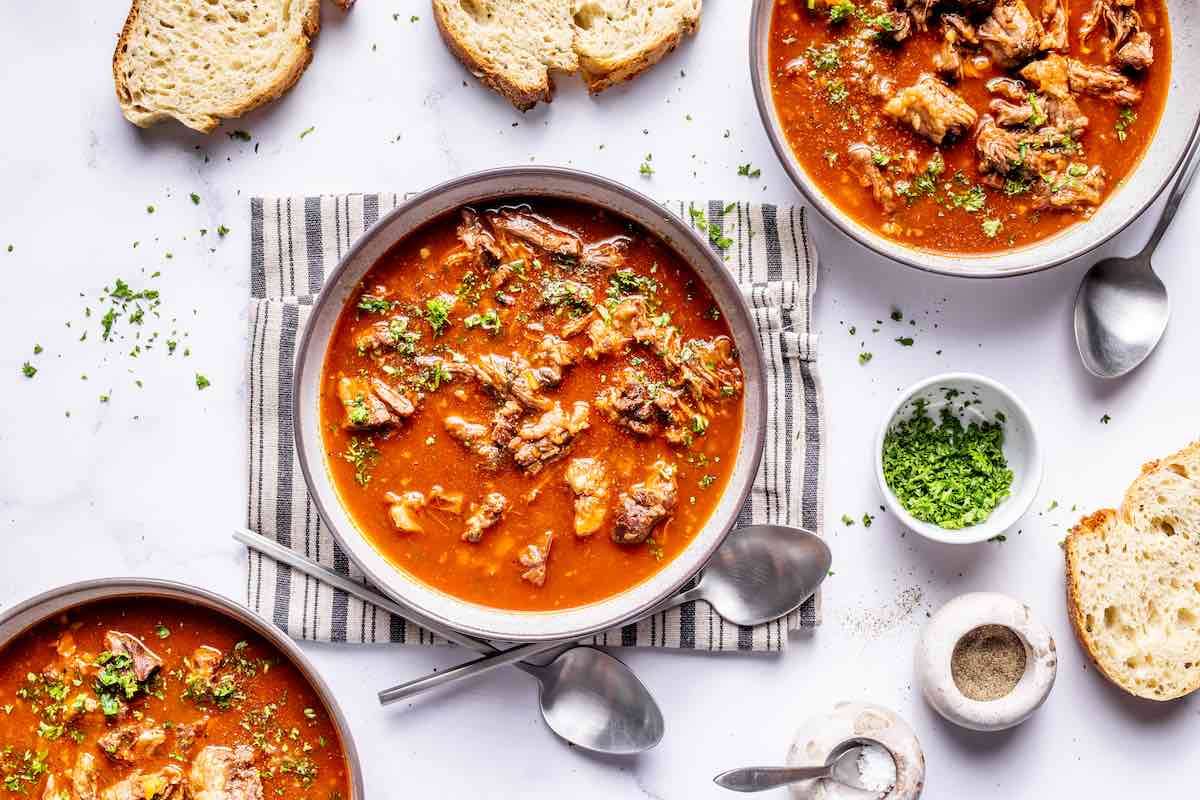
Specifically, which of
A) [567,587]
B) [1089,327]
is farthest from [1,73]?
[1089,327]

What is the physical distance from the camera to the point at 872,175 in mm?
4621

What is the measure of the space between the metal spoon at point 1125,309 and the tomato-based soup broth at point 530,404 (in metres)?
1.70

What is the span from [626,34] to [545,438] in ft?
5.98

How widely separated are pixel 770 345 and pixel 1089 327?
56.4 inches

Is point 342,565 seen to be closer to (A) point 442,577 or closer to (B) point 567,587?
(A) point 442,577

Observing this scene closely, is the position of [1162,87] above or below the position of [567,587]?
above

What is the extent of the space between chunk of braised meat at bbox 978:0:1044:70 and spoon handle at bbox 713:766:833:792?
3.06 meters

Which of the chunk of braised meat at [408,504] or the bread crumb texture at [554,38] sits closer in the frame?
the chunk of braised meat at [408,504]

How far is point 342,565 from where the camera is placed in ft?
15.4

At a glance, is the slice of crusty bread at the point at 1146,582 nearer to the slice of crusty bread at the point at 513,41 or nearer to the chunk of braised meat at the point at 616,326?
the chunk of braised meat at the point at 616,326

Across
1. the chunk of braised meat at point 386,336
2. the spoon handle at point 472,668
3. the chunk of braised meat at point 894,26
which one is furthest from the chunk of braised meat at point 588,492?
the chunk of braised meat at point 894,26

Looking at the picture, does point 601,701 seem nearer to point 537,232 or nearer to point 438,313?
point 438,313

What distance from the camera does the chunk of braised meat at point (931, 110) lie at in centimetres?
452

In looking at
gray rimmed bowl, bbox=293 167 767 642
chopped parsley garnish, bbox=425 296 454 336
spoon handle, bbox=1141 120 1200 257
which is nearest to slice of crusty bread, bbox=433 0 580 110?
gray rimmed bowl, bbox=293 167 767 642
